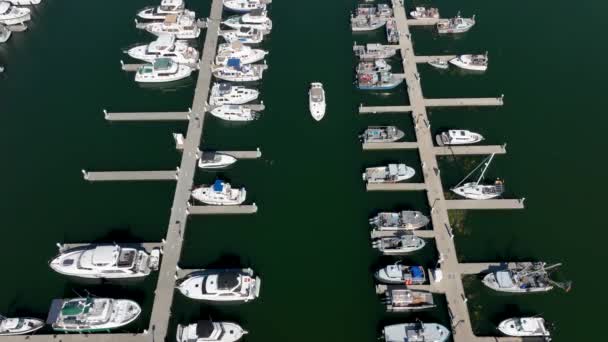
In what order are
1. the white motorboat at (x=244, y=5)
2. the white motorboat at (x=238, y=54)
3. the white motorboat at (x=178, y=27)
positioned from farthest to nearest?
1. the white motorboat at (x=244, y=5)
2. the white motorboat at (x=178, y=27)
3. the white motorboat at (x=238, y=54)

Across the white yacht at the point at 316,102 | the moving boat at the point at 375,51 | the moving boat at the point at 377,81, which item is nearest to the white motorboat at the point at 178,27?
the white yacht at the point at 316,102

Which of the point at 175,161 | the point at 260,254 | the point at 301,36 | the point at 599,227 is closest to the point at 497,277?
the point at 599,227

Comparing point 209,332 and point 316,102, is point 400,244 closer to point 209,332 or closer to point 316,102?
point 209,332

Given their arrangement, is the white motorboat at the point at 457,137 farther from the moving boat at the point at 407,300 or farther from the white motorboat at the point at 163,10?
the white motorboat at the point at 163,10

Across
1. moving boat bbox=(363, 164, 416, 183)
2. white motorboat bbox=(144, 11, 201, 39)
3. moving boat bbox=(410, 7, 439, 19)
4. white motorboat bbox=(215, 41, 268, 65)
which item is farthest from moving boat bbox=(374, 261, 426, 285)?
white motorboat bbox=(144, 11, 201, 39)

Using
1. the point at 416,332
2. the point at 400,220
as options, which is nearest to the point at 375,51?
the point at 400,220

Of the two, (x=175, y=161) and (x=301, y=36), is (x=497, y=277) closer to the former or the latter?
(x=175, y=161)
